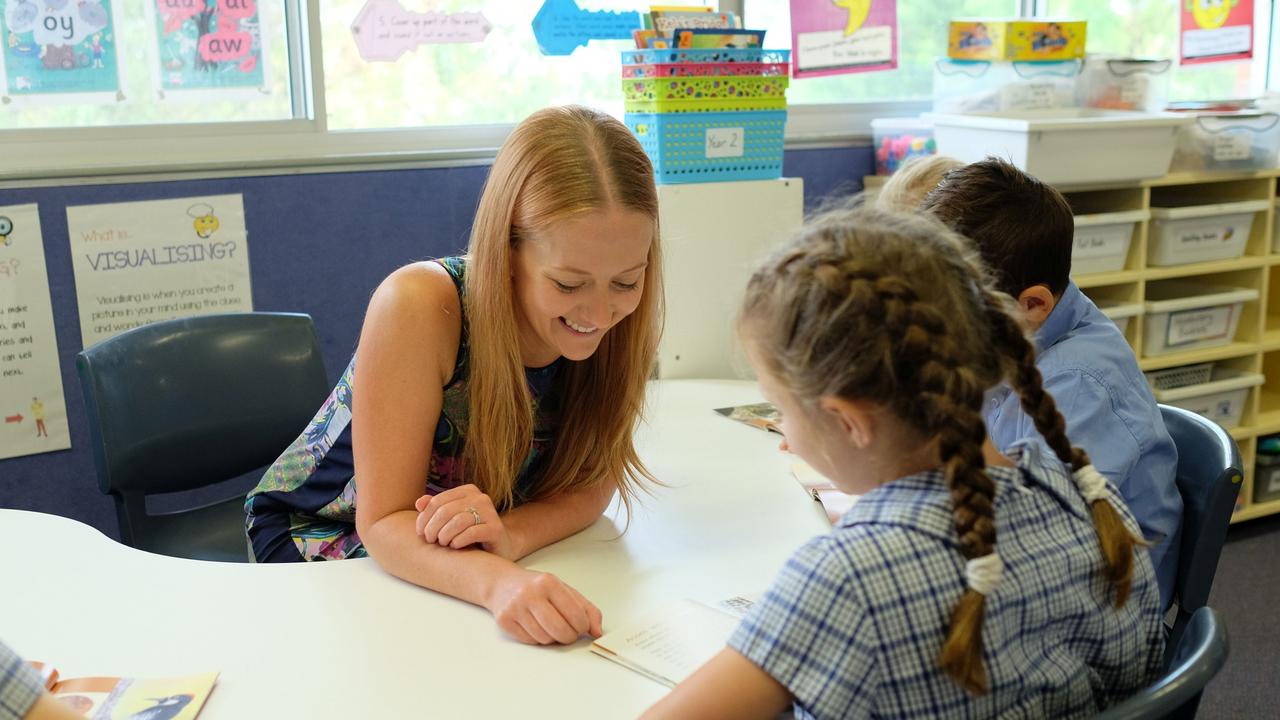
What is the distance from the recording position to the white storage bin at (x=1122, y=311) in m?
2.83

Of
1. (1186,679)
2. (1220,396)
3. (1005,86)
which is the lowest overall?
(1220,396)

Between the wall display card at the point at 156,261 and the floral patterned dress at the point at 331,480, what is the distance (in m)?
0.93

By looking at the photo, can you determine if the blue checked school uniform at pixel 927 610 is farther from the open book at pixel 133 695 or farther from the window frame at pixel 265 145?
the window frame at pixel 265 145

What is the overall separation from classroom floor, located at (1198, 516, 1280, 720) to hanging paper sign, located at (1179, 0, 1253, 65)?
4.46 feet

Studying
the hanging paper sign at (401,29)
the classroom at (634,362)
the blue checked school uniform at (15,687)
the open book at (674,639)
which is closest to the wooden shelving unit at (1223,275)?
the classroom at (634,362)

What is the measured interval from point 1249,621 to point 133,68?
2.69 m

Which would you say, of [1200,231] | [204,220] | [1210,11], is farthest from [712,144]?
[1210,11]

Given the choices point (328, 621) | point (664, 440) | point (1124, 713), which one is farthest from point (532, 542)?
point (1124, 713)

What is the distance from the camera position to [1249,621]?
260 centimetres

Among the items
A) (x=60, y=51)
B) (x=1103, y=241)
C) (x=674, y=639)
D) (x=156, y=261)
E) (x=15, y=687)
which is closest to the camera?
(x=15, y=687)

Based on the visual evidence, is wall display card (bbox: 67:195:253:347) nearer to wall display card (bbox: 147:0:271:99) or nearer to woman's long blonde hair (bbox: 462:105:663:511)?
wall display card (bbox: 147:0:271:99)

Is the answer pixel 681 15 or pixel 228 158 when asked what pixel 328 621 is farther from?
pixel 681 15

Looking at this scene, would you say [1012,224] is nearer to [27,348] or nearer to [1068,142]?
[1068,142]

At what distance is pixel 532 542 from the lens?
1.32 metres
